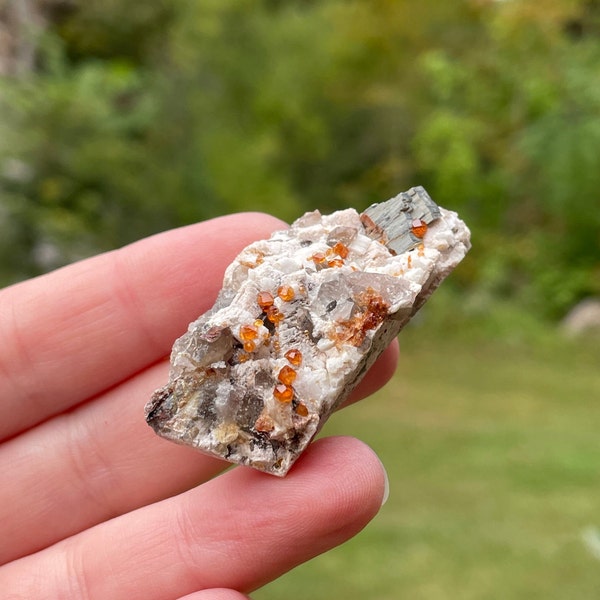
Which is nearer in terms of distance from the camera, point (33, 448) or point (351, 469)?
point (351, 469)

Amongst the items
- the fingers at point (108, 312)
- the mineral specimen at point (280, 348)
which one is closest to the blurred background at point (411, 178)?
the fingers at point (108, 312)

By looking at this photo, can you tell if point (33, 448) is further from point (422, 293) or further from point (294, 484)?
point (422, 293)

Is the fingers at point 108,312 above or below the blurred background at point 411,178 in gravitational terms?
above

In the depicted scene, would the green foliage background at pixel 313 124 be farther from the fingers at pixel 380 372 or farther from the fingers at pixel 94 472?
the fingers at pixel 380 372

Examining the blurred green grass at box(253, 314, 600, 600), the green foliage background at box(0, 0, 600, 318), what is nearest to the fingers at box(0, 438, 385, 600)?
the blurred green grass at box(253, 314, 600, 600)

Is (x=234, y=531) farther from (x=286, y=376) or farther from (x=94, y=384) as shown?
(x=94, y=384)

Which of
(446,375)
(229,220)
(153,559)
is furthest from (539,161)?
(153,559)

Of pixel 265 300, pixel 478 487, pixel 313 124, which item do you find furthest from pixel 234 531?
pixel 313 124

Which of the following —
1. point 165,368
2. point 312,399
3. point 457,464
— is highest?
point 312,399
